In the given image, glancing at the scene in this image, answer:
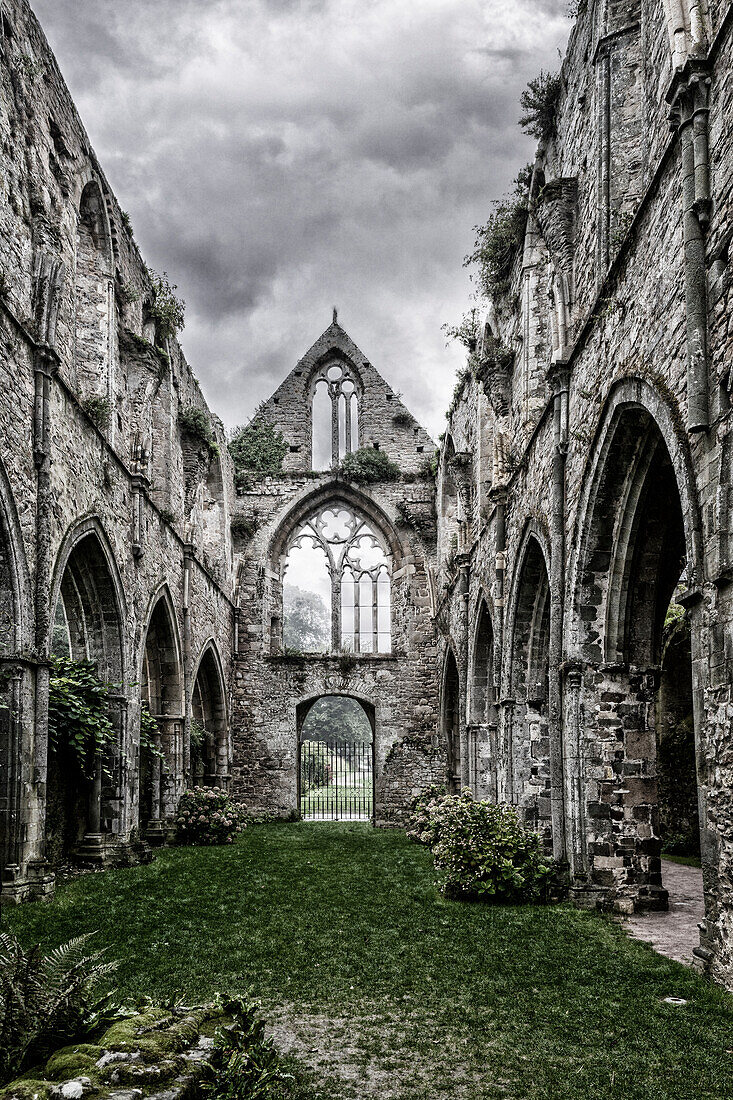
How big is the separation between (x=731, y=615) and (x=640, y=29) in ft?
20.0

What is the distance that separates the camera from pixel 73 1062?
276cm

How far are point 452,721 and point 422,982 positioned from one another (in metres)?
14.1

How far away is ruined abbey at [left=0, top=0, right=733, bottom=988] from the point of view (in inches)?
210

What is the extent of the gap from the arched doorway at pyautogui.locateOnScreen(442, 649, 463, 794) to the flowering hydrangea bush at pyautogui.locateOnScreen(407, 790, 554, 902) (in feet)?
30.5

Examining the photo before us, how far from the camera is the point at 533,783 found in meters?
11.1

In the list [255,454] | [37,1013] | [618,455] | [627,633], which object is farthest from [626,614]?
[255,454]

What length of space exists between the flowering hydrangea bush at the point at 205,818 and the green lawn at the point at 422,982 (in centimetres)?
484

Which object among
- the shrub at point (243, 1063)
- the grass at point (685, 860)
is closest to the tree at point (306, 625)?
the grass at point (685, 860)

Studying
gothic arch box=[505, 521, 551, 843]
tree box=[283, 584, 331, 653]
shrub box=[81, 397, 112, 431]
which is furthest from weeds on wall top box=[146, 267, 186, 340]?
tree box=[283, 584, 331, 653]

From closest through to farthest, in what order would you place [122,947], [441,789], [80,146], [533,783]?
1. [122,947]
2. [80,146]
3. [533,783]
4. [441,789]

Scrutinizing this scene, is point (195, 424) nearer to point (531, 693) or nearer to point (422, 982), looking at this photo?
point (531, 693)

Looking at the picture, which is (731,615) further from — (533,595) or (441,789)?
(441,789)

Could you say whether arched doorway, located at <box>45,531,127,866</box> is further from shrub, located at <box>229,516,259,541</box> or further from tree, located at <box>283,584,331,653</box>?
tree, located at <box>283,584,331,653</box>

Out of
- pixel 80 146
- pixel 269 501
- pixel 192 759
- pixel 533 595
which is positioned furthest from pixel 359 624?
pixel 80 146
